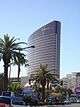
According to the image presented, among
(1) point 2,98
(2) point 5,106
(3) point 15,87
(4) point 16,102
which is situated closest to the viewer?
(2) point 5,106

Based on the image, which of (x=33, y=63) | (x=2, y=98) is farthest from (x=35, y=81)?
(x=33, y=63)

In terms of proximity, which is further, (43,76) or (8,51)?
(43,76)

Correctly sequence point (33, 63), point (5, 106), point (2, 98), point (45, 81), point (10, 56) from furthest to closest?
point (33, 63), point (45, 81), point (10, 56), point (2, 98), point (5, 106)

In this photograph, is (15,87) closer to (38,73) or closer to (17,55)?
(38,73)

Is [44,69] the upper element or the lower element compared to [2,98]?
upper

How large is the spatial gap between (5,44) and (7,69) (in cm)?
349

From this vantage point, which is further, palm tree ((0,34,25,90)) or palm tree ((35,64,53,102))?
palm tree ((35,64,53,102))

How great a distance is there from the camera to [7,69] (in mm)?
47938

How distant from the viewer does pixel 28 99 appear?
5722 cm

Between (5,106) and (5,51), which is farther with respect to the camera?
(5,51)

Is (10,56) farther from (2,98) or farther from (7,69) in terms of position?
(2,98)

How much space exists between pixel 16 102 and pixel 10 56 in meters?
7.44

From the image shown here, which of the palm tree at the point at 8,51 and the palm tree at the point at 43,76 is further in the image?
the palm tree at the point at 43,76

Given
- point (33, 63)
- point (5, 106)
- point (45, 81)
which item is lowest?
point (5, 106)
